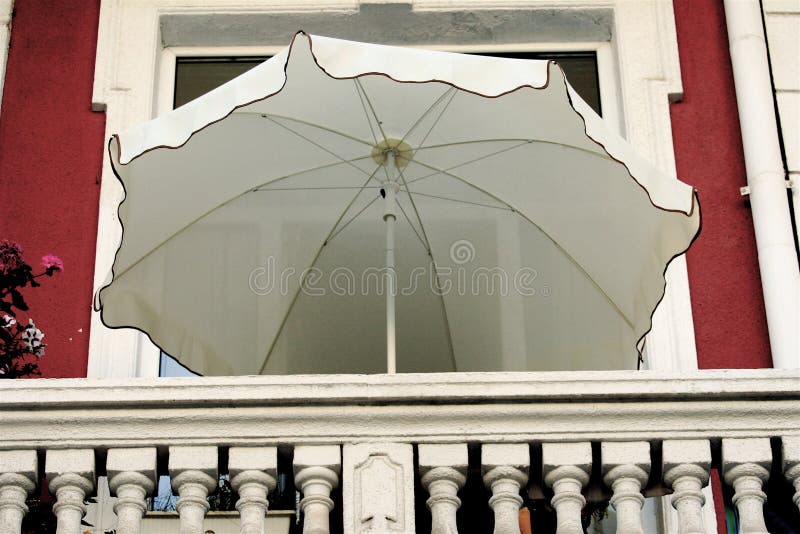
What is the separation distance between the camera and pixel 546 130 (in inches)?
269

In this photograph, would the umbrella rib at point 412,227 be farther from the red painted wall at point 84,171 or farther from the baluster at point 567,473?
the baluster at point 567,473

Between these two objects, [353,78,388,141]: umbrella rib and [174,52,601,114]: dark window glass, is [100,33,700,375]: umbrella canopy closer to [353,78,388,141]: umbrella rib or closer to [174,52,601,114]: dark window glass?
[353,78,388,141]: umbrella rib

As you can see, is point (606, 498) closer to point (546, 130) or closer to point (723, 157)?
point (546, 130)

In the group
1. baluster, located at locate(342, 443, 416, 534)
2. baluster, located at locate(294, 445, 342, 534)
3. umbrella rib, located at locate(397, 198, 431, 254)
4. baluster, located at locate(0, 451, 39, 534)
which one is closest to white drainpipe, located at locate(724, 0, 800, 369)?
umbrella rib, located at locate(397, 198, 431, 254)

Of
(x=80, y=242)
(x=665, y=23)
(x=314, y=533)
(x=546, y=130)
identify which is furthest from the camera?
(x=665, y=23)

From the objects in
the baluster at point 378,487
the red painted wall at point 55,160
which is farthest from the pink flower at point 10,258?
the baluster at point 378,487

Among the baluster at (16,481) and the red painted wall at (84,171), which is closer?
the baluster at (16,481)

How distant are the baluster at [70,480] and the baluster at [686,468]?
73.2 inches

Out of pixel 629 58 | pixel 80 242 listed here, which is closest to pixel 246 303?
pixel 80 242

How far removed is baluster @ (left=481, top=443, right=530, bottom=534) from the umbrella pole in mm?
865

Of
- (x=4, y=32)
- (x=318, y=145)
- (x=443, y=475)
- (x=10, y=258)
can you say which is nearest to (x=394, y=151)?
(x=318, y=145)

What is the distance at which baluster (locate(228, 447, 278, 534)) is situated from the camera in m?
5.57

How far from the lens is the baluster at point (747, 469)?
18.4 ft

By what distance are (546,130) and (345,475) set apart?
186 centimetres
